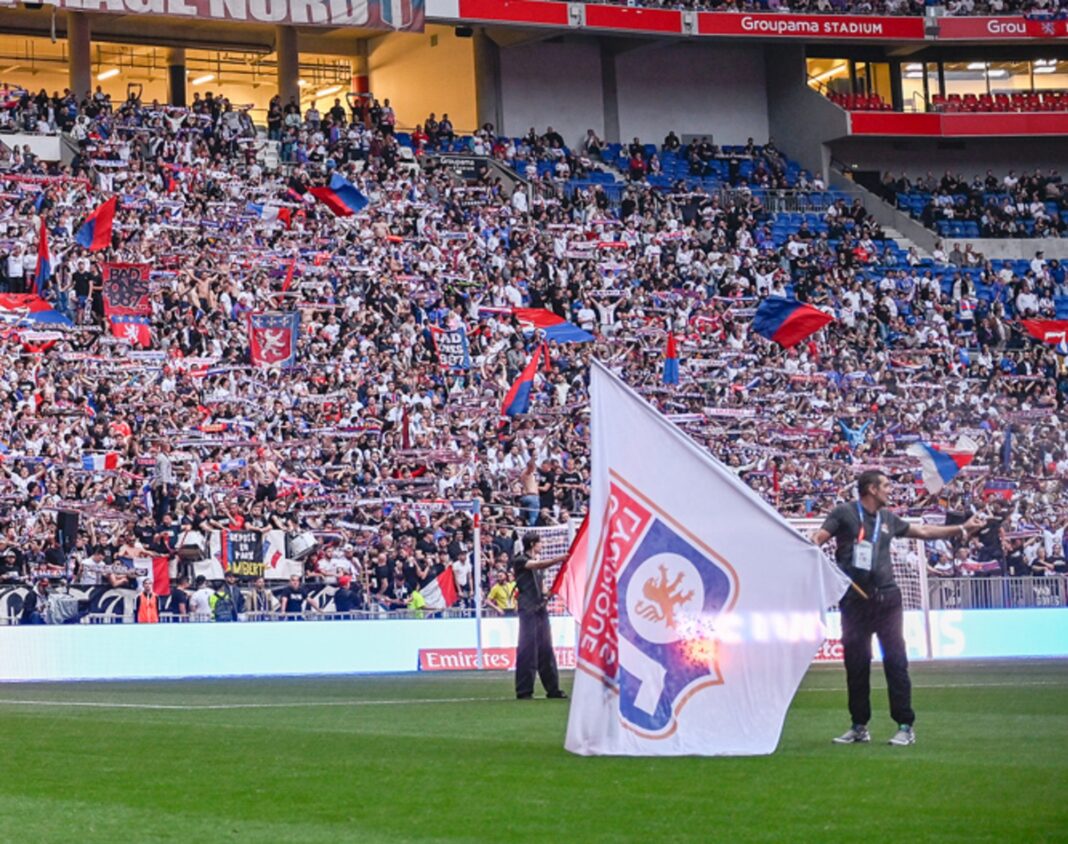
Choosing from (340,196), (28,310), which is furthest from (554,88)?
(28,310)

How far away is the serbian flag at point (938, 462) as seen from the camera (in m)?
39.2

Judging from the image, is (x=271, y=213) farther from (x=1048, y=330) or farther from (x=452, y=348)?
(x=1048, y=330)

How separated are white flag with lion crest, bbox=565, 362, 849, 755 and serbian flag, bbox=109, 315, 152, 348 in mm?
26884

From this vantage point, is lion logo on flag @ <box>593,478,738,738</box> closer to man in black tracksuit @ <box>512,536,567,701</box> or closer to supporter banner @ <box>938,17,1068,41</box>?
man in black tracksuit @ <box>512,536,567,701</box>

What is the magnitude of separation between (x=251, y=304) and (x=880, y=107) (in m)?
31.6

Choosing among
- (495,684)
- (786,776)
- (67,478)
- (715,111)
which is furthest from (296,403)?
(715,111)

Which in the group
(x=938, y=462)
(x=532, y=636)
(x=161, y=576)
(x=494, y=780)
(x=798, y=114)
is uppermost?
(x=798, y=114)

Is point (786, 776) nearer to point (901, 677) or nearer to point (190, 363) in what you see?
point (901, 677)

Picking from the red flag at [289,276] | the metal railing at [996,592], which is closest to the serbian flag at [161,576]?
the red flag at [289,276]

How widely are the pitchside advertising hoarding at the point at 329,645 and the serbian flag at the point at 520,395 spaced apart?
949cm

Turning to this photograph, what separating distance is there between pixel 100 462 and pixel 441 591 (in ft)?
22.4

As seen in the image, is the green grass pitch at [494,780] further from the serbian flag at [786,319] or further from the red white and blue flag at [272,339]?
the serbian flag at [786,319]

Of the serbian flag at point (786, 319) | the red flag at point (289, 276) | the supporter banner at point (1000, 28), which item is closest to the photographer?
the serbian flag at point (786, 319)

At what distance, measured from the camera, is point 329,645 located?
29391 mm
